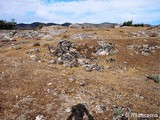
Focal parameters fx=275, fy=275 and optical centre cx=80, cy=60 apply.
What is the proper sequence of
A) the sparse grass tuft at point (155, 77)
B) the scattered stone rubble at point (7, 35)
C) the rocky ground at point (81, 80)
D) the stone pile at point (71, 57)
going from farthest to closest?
1. the scattered stone rubble at point (7, 35)
2. the stone pile at point (71, 57)
3. the sparse grass tuft at point (155, 77)
4. the rocky ground at point (81, 80)

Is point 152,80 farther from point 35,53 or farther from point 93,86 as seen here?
point 35,53

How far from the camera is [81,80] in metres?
21.6

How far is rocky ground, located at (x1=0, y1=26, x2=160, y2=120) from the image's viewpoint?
17.9 meters

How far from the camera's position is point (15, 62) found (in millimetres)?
26047

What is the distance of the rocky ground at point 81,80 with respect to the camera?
17859mm

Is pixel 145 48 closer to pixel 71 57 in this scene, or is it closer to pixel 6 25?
pixel 71 57

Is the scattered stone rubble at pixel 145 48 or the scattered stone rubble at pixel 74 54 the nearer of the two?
the scattered stone rubble at pixel 74 54

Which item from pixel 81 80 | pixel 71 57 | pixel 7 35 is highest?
pixel 7 35

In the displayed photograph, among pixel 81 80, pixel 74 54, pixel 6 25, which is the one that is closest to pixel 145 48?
pixel 74 54

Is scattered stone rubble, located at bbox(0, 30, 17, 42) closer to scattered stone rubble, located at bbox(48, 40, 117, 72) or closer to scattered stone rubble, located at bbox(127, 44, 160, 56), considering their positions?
scattered stone rubble, located at bbox(48, 40, 117, 72)

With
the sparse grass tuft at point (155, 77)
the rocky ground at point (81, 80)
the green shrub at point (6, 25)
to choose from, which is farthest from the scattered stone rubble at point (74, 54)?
the green shrub at point (6, 25)

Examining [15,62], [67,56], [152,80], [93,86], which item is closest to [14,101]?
[93,86]

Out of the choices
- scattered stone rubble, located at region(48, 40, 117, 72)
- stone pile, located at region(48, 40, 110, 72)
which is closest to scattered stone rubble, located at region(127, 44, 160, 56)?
scattered stone rubble, located at region(48, 40, 117, 72)

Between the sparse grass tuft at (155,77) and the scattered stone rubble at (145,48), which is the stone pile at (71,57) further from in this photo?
the scattered stone rubble at (145,48)
